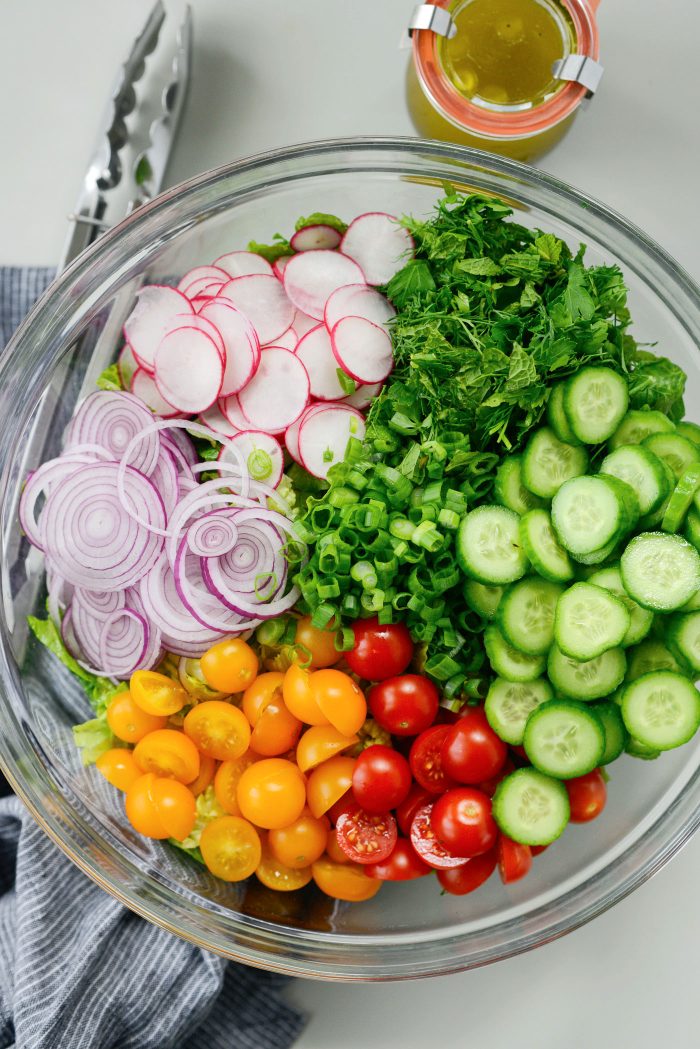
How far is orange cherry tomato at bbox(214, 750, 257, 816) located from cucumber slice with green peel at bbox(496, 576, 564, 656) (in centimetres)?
54

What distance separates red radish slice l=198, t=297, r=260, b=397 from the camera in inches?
64.5

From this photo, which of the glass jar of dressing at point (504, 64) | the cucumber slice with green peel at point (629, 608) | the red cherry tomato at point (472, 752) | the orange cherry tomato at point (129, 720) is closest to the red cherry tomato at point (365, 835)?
the red cherry tomato at point (472, 752)

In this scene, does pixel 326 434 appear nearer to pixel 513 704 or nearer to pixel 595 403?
pixel 595 403

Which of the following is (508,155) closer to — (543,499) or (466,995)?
(543,499)

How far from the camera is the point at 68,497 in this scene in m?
1.62

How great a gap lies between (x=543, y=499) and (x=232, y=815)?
0.80 m

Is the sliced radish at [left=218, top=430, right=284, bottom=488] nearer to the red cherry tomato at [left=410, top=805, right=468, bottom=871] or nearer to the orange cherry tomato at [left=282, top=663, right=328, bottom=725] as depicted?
the orange cherry tomato at [left=282, top=663, right=328, bottom=725]

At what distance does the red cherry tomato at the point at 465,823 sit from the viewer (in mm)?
1499

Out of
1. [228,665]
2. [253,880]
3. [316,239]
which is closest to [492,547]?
[228,665]

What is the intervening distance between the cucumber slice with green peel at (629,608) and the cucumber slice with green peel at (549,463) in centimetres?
16

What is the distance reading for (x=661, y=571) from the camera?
4.60 ft

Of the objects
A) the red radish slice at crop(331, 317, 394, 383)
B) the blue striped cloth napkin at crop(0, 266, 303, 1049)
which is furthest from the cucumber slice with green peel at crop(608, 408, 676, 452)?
the blue striped cloth napkin at crop(0, 266, 303, 1049)

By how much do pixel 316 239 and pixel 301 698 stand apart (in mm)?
874

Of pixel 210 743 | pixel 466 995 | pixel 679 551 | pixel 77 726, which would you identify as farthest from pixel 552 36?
pixel 466 995
